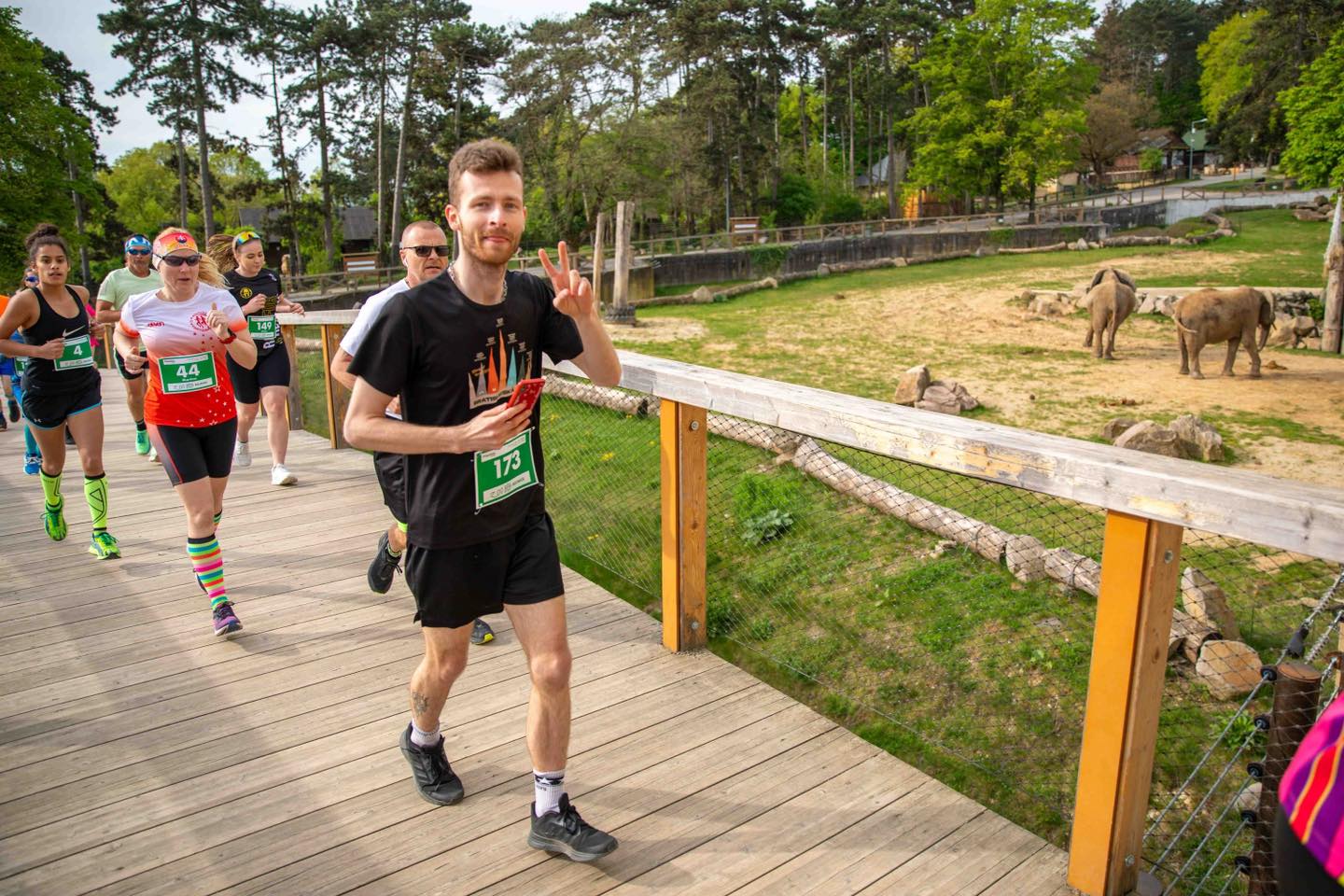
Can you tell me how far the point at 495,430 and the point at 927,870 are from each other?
1.66 meters

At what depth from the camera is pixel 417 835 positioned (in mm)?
2807

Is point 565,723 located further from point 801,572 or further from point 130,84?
point 130,84

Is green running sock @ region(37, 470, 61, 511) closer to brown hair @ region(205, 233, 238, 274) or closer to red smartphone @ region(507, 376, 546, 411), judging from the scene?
brown hair @ region(205, 233, 238, 274)

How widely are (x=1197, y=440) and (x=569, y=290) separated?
8.62 meters

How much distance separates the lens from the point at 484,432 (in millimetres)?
2311

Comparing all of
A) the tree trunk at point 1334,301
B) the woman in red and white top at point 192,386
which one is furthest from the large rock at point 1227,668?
the tree trunk at point 1334,301

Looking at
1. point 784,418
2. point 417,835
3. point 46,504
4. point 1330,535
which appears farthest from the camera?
point 46,504

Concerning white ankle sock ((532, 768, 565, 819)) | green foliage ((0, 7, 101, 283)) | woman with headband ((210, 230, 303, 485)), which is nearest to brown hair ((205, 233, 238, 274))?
woman with headband ((210, 230, 303, 485))

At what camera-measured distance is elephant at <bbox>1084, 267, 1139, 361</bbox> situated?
1503 cm

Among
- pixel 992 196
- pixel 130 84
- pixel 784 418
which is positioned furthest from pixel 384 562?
pixel 992 196

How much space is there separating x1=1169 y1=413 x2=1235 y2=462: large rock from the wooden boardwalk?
703cm

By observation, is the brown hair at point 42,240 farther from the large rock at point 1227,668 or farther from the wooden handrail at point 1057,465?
Answer: the large rock at point 1227,668

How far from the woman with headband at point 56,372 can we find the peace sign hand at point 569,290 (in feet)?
12.2

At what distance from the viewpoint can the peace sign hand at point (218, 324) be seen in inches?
172
